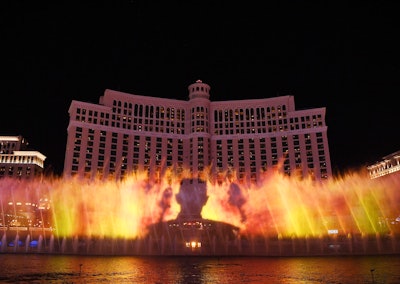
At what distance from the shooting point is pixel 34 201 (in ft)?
384

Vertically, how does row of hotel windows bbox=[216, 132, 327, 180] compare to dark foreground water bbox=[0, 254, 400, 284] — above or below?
above

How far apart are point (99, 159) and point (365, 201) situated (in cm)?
8129

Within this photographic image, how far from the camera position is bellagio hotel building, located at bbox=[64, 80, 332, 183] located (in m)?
114

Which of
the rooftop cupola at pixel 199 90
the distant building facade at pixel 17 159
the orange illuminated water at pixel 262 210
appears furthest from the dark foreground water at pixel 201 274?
the distant building facade at pixel 17 159

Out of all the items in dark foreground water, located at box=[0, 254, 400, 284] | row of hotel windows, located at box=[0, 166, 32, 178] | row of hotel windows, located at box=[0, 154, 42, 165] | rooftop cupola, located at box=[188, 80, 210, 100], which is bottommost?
dark foreground water, located at box=[0, 254, 400, 284]

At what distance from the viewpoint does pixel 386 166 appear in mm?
125875

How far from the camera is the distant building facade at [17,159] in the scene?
130075 millimetres

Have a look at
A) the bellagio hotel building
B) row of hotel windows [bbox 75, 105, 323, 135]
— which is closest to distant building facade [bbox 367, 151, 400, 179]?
the bellagio hotel building

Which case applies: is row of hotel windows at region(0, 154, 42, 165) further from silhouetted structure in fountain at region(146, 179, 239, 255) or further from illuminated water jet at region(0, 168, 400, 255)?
silhouetted structure in fountain at region(146, 179, 239, 255)

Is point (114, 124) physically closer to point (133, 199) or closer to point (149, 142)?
point (149, 142)

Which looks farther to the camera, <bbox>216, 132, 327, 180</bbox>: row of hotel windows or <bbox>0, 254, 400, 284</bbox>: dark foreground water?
<bbox>216, 132, 327, 180</bbox>: row of hotel windows

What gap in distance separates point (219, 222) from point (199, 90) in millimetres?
65607

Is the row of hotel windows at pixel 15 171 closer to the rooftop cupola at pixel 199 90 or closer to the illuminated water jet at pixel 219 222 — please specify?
the illuminated water jet at pixel 219 222

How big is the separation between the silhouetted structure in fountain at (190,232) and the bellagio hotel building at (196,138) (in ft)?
100
